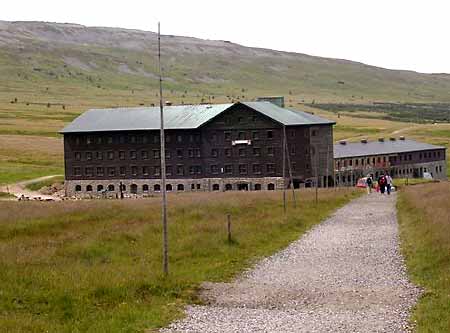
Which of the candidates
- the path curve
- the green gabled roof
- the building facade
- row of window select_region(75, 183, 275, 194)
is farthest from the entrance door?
the path curve

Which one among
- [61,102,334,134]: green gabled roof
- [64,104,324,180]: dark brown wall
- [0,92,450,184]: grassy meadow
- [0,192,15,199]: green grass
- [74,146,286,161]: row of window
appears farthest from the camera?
[0,92,450,184]: grassy meadow

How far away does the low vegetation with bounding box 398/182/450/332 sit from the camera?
1830 cm

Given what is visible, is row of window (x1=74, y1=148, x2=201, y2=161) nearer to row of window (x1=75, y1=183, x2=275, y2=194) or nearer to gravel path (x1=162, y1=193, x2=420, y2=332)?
row of window (x1=75, y1=183, x2=275, y2=194)

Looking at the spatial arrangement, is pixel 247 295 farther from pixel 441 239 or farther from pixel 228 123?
pixel 228 123

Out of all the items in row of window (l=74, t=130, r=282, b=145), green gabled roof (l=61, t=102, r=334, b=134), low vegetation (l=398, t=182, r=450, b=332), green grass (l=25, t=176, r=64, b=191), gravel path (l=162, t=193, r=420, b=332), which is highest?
green gabled roof (l=61, t=102, r=334, b=134)

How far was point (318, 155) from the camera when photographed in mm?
102312

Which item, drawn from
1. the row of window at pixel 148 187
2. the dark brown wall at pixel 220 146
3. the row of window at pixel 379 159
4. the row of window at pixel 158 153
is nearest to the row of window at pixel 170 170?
the dark brown wall at pixel 220 146

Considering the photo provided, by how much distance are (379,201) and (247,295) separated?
41332 mm

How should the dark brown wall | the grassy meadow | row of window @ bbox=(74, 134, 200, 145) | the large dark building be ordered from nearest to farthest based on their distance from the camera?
the dark brown wall, the large dark building, row of window @ bbox=(74, 134, 200, 145), the grassy meadow

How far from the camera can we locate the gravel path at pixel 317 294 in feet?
60.0

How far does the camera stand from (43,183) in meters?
101

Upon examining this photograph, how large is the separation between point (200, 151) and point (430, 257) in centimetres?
7514

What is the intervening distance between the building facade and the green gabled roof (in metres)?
11.4

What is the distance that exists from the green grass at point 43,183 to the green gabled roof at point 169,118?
596 cm
